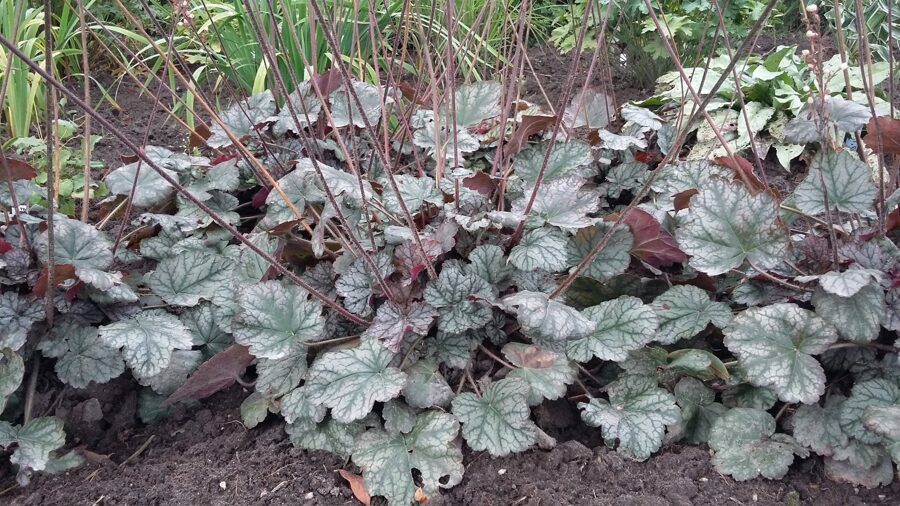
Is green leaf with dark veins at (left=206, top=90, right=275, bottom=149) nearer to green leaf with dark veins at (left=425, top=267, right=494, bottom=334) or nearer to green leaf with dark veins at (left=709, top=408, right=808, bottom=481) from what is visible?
green leaf with dark veins at (left=425, top=267, right=494, bottom=334)

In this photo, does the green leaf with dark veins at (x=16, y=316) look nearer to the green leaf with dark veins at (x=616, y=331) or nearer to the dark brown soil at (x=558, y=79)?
the green leaf with dark veins at (x=616, y=331)

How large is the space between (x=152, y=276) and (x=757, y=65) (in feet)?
8.52

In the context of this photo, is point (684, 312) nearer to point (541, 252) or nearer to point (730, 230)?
point (730, 230)

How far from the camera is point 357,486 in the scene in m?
1.53

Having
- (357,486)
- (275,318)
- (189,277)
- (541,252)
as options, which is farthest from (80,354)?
(541,252)

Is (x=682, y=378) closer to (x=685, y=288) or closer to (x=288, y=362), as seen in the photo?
(x=685, y=288)

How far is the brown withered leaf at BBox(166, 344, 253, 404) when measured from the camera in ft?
5.42

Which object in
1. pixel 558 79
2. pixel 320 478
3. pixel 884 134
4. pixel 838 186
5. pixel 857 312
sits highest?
pixel 884 134

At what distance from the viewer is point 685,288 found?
1.72 m

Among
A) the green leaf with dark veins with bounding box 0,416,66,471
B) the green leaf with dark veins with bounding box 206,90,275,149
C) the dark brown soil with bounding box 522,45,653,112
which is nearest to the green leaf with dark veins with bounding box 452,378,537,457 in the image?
the green leaf with dark veins with bounding box 0,416,66,471

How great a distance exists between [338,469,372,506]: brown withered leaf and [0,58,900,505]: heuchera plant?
3 cm

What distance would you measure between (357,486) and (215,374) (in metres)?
0.43

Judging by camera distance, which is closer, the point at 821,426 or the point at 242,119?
the point at 821,426

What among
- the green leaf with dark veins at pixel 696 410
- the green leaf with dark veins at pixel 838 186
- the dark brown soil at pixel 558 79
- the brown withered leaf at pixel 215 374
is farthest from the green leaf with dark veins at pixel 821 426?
the dark brown soil at pixel 558 79
